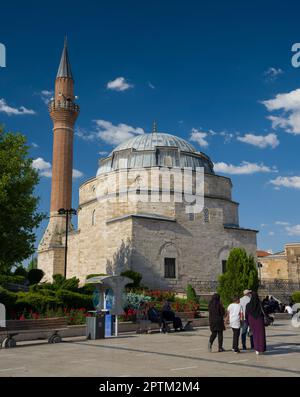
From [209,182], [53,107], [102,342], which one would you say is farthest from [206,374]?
[53,107]

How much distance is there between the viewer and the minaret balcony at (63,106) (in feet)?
127

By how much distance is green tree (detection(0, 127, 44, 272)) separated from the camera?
61.2 feet

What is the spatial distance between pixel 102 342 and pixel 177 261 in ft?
56.1

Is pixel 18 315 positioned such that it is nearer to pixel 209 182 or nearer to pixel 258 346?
pixel 258 346

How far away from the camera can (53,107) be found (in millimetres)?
38938

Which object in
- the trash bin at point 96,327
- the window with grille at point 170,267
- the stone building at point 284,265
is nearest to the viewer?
the trash bin at point 96,327

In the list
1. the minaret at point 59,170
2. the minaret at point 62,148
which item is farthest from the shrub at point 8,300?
the minaret at point 62,148

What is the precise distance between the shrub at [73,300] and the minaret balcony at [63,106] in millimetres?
24682

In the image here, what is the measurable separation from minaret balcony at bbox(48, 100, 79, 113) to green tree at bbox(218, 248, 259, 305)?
80.0 feet

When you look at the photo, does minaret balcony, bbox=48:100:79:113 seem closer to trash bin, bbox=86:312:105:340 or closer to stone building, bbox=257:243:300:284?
stone building, bbox=257:243:300:284

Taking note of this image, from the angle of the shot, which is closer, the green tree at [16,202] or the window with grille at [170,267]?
the green tree at [16,202]

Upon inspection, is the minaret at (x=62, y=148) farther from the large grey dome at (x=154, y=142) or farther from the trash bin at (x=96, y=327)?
the trash bin at (x=96, y=327)

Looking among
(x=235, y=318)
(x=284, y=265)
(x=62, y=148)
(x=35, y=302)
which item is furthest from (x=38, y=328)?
(x=284, y=265)

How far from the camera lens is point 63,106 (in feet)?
127
